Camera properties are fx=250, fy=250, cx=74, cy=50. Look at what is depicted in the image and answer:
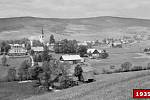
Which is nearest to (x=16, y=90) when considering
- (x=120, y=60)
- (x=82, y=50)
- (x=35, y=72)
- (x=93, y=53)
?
(x=35, y=72)

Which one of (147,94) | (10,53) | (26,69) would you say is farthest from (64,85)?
(10,53)

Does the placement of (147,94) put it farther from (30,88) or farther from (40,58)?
(40,58)

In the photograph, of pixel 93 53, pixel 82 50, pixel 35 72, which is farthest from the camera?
pixel 93 53

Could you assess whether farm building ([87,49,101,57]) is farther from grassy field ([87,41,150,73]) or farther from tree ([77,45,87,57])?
grassy field ([87,41,150,73])

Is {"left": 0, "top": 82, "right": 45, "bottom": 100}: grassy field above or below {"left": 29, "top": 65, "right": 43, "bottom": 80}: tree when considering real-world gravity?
below

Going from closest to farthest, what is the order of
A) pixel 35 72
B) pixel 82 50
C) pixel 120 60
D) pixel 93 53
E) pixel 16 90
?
pixel 16 90 → pixel 35 72 → pixel 120 60 → pixel 82 50 → pixel 93 53

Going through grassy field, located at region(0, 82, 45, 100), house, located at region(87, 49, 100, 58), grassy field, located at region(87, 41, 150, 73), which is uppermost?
house, located at region(87, 49, 100, 58)

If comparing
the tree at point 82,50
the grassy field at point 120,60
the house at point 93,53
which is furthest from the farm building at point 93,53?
the grassy field at point 120,60

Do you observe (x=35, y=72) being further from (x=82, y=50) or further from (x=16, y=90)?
(x=82, y=50)

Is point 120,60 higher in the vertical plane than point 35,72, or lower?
lower

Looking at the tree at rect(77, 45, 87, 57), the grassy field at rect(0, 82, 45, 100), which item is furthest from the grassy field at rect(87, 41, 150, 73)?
the grassy field at rect(0, 82, 45, 100)

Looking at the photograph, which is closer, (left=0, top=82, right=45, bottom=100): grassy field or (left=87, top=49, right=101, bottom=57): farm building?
(left=0, top=82, right=45, bottom=100): grassy field

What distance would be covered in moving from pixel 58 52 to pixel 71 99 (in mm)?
112598

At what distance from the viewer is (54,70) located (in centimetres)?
6362
